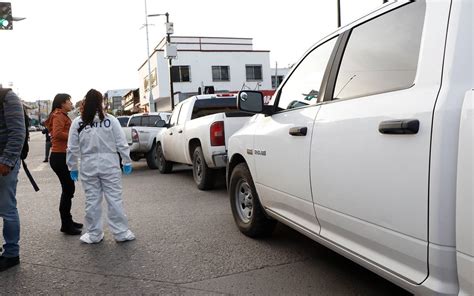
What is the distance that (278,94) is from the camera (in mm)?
4086

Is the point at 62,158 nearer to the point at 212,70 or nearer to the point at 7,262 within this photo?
the point at 7,262

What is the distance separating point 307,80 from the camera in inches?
141

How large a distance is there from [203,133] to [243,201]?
275 centimetres

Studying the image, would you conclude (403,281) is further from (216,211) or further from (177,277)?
(216,211)

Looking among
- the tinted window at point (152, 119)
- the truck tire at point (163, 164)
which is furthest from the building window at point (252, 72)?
the truck tire at point (163, 164)

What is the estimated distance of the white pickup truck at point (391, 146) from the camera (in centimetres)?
192

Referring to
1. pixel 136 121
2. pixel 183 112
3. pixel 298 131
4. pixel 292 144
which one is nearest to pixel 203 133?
pixel 183 112

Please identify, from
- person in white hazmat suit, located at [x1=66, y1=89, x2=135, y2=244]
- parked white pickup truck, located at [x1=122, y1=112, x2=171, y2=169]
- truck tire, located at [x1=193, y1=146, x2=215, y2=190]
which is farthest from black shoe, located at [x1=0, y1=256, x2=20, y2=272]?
parked white pickup truck, located at [x1=122, y1=112, x2=171, y2=169]

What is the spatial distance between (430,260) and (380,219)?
37 centimetres

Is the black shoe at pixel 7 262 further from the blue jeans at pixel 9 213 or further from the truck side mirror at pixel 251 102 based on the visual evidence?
the truck side mirror at pixel 251 102

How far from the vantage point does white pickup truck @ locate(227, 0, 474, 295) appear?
1924 millimetres

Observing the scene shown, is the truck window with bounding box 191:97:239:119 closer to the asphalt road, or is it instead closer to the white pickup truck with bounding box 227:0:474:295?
the asphalt road

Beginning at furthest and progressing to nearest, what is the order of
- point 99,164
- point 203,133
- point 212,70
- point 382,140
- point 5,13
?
point 212,70 < point 5,13 < point 203,133 < point 99,164 < point 382,140

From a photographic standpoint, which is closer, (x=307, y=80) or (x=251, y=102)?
(x=307, y=80)
